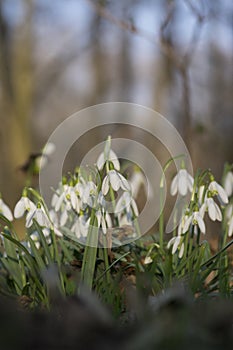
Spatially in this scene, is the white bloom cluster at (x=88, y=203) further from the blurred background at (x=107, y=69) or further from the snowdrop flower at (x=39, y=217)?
the blurred background at (x=107, y=69)

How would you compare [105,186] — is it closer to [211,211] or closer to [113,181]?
[113,181]

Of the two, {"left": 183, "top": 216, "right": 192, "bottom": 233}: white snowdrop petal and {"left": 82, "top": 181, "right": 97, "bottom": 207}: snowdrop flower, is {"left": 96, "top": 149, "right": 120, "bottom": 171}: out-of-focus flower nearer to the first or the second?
{"left": 82, "top": 181, "right": 97, "bottom": 207}: snowdrop flower

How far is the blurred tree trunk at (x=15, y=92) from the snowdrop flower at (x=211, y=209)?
15.1 ft

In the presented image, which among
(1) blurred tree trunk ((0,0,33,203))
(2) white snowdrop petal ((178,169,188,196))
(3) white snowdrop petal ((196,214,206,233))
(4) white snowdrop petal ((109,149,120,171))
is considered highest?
(1) blurred tree trunk ((0,0,33,203))

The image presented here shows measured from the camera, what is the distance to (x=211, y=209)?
1.59 meters

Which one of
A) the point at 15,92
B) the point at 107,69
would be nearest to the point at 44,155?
the point at 15,92

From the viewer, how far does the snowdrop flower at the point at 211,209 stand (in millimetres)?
1588

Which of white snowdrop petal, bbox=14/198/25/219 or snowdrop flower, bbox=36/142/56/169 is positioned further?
snowdrop flower, bbox=36/142/56/169

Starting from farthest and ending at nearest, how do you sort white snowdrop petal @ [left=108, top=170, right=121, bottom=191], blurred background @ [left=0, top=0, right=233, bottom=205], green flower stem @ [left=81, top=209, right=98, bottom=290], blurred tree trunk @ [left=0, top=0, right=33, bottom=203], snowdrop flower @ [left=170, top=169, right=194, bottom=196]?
blurred tree trunk @ [left=0, top=0, right=33, bottom=203] < blurred background @ [left=0, top=0, right=233, bottom=205] < snowdrop flower @ [left=170, top=169, right=194, bottom=196] < white snowdrop petal @ [left=108, top=170, right=121, bottom=191] < green flower stem @ [left=81, top=209, right=98, bottom=290]

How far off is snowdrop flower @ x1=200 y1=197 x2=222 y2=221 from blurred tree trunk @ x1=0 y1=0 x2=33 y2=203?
460cm

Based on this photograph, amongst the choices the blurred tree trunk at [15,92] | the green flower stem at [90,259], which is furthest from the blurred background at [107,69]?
the green flower stem at [90,259]

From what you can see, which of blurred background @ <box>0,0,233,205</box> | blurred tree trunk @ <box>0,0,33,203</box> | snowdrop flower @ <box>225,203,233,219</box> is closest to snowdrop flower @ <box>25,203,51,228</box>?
snowdrop flower @ <box>225,203,233,219</box>

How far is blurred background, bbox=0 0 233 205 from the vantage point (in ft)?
14.7

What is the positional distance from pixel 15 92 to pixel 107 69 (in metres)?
4.30
